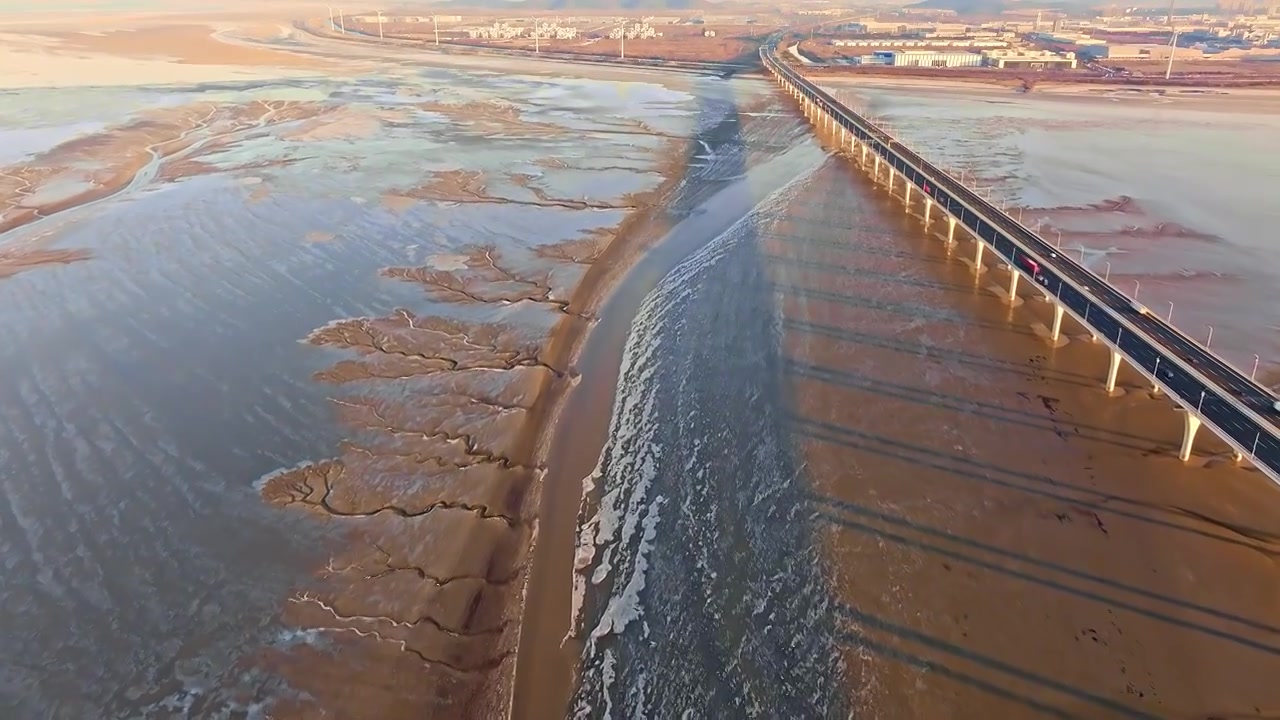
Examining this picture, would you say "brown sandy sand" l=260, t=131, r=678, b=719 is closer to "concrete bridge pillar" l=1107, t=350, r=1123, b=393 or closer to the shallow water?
the shallow water

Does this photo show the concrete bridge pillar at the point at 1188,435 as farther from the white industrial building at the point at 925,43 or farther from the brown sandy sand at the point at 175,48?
the white industrial building at the point at 925,43

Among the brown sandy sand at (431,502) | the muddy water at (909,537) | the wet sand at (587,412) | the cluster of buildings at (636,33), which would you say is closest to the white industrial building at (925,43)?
the cluster of buildings at (636,33)

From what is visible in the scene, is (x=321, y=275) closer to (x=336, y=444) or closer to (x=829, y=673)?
(x=336, y=444)

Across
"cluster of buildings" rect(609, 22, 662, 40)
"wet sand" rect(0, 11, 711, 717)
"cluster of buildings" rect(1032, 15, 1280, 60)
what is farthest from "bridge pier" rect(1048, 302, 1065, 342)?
"cluster of buildings" rect(609, 22, 662, 40)

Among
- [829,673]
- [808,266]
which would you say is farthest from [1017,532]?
[808,266]

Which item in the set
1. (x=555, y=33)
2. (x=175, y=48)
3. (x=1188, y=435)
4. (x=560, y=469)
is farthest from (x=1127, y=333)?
(x=555, y=33)
